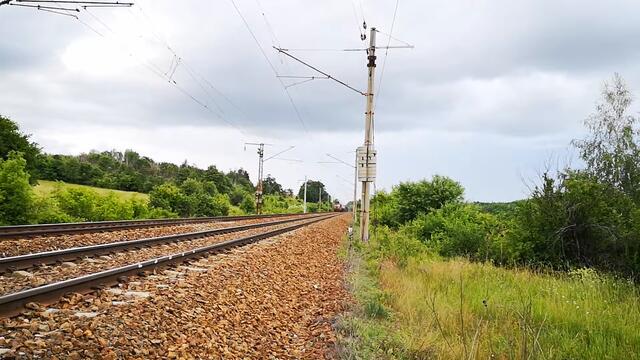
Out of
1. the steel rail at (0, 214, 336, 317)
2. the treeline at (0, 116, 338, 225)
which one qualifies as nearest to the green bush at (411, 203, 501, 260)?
the steel rail at (0, 214, 336, 317)

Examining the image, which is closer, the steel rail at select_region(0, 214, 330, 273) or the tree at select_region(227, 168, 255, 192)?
the steel rail at select_region(0, 214, 330, 273)

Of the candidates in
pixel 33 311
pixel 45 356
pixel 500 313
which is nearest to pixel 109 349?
pixel 45 356

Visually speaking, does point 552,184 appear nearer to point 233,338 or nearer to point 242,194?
point 233,338

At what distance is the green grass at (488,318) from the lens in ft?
20.9

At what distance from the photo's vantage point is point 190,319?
263 inches

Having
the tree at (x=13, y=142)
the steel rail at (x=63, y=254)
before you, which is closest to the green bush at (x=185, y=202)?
the tree at (x=13, y=142)

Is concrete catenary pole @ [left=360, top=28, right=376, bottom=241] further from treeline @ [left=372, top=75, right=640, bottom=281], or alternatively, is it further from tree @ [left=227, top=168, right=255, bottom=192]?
tree @ [left=227, top=168, right=255, bottom=192]

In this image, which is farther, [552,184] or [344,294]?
[552,184]

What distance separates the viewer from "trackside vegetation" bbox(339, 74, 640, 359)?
22.0 feet

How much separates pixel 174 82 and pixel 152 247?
31.6ft

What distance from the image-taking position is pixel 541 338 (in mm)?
7320

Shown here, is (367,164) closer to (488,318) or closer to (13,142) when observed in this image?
(488,318)

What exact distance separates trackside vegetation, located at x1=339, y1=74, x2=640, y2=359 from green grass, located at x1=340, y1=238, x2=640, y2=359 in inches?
1.0

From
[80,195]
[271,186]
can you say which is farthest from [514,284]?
[271,186]
